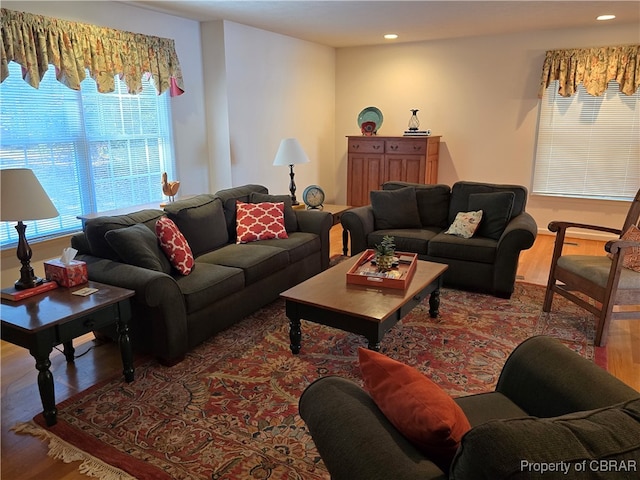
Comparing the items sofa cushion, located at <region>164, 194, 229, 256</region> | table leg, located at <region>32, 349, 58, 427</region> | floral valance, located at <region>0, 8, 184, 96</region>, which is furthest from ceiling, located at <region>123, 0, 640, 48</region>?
table leg, located at <region>32, 349, 58, 427</region>

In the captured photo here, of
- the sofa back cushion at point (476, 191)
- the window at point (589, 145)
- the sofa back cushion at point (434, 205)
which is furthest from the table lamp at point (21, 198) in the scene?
the window at point (589, 145)

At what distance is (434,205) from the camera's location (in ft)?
15.2

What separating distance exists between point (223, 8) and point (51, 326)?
3.35m

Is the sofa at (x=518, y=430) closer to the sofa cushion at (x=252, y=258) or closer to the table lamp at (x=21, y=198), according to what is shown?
the table lamp at (x=21, y=198)

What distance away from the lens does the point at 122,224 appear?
3.13m

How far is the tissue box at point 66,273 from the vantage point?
2666 millimetres

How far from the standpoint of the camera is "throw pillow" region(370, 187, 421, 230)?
455 cm

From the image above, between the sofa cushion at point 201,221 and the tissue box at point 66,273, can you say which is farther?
the sofa cushion at point 201,221

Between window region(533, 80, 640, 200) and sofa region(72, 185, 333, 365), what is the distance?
3.36 m

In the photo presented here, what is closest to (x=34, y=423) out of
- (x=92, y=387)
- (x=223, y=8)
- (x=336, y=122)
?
(x=92, y=387)

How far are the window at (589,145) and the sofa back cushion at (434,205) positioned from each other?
215 centimetres

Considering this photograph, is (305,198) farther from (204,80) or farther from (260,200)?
(204,80)

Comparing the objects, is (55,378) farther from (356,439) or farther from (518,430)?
(518,430)

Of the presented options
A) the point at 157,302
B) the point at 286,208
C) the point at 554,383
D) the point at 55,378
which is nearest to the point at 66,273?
the point at 157,302
